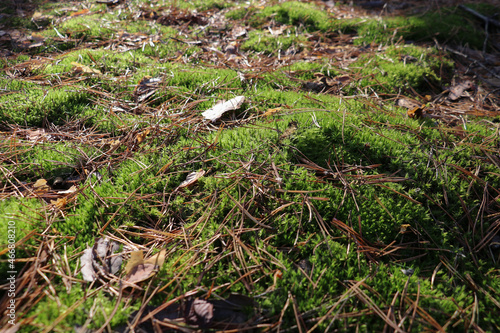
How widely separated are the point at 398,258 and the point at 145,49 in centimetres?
462

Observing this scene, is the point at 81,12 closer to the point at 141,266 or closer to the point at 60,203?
the point at 60,203

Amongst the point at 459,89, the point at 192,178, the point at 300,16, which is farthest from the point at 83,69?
the point at 459,89

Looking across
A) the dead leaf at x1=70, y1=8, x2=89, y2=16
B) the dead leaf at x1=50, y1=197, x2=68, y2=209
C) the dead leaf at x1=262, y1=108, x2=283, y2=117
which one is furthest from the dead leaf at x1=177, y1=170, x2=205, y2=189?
the dead leaf at x1=70, y1=8, x2=89, y2=16

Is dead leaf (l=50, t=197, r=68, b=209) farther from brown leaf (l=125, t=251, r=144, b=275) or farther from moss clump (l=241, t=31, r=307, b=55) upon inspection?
moss clump (l=241, t=31, r=307, b=55)

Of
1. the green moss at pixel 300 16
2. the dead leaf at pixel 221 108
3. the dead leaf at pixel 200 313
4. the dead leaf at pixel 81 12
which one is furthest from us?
the dead leaf at pixel 81 12

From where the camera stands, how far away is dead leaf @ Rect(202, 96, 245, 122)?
118 inches

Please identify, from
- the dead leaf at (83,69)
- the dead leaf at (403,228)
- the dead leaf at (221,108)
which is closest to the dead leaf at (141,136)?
the dead leaf at (221,108)

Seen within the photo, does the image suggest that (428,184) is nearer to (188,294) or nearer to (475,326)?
(475,326)

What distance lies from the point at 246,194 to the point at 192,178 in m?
0.50

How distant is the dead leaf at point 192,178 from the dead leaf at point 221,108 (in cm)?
77

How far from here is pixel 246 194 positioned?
7.21 feet

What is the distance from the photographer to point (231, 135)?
2732 mm

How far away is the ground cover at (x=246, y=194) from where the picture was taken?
1704 millimetres

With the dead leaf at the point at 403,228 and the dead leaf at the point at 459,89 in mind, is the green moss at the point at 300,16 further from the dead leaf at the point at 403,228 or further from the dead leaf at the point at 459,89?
the dead leaf at the point at 403,228
